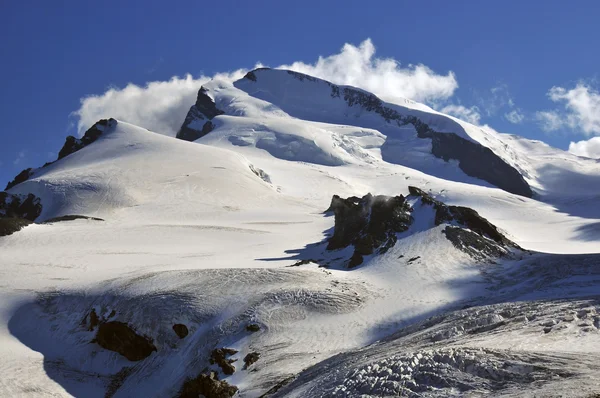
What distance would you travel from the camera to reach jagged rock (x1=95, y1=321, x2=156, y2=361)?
1233 inches

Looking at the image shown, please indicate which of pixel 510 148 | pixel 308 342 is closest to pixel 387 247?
pixel 308 342

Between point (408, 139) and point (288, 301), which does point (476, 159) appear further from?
point (288, 301)

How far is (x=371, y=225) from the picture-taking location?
150ft

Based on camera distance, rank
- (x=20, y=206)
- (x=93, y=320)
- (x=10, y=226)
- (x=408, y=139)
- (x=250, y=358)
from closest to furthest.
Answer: (x=250, y=358), (x=93, y=320), (x=10, y=226), (x=20, y=206), (x=408, y=139)

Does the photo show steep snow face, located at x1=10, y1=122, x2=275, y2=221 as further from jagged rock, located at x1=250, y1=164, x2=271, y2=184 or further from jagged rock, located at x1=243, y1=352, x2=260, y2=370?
jagged rock, located at x1=243, y1=352, x2=260, y2=370

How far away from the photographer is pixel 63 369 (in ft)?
103

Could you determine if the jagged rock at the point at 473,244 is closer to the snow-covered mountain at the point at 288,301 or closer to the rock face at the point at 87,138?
the snow-covered mountain at the point at 288,301

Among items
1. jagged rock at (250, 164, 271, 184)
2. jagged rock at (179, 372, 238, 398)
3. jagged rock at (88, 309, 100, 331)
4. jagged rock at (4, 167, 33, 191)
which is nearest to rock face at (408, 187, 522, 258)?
jagged rock at (179, 372, 238, 398)

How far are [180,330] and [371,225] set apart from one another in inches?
747

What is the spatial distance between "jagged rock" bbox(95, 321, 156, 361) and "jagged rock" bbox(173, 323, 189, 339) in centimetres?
140

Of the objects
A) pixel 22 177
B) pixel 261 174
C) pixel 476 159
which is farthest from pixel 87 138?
pixel 476 159

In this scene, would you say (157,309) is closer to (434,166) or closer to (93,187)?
(93,187)

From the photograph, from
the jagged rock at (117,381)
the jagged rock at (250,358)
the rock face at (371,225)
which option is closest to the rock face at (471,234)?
the rock face at (371,225)

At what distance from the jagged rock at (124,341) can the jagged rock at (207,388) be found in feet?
18.7
